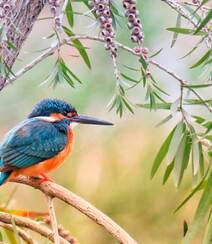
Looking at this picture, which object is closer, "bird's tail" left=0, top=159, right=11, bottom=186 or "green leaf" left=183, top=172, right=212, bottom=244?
"green leaf" left=183, top=172, right=212, bottom=244

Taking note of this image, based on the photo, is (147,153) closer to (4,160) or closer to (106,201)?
(106,201)

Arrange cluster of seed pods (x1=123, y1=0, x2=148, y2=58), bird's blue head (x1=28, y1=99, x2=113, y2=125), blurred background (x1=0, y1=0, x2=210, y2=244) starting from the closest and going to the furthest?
cluster of seed pods (x1=123, y1=0, x2=148, y2=58) < bird's blue head (x1=28, y1=99, x2=113, y2=125) < blurred background (x1=0, y1=0, x2=210, y2=244)

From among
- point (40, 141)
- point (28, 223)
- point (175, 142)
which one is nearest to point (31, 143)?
point (40, 141)

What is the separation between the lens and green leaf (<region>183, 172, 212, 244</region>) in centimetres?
106

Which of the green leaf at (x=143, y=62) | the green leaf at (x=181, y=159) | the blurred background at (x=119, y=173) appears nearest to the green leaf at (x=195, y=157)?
the green leaf at (x=181, y=159)

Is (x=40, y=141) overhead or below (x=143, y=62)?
below

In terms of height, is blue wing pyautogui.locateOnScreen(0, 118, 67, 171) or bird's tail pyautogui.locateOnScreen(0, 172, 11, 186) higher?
blue wing pyautogui.locateOnScreen(0, 118, 67, 171)

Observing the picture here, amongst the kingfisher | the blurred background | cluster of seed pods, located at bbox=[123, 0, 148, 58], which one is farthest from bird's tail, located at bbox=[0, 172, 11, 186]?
the blurred background

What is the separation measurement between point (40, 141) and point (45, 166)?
1.9 inches

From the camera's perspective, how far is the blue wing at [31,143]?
146 centimetres

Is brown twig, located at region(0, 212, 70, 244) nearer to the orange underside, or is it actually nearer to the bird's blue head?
the orange underside

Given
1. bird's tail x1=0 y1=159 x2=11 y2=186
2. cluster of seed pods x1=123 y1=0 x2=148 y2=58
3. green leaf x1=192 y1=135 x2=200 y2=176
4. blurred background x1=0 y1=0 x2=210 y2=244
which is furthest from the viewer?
blurred background x1=0 y1=0 x2=210 y2=244

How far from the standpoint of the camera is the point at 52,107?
5.13ft

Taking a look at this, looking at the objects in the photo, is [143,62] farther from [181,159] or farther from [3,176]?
[3,176]
